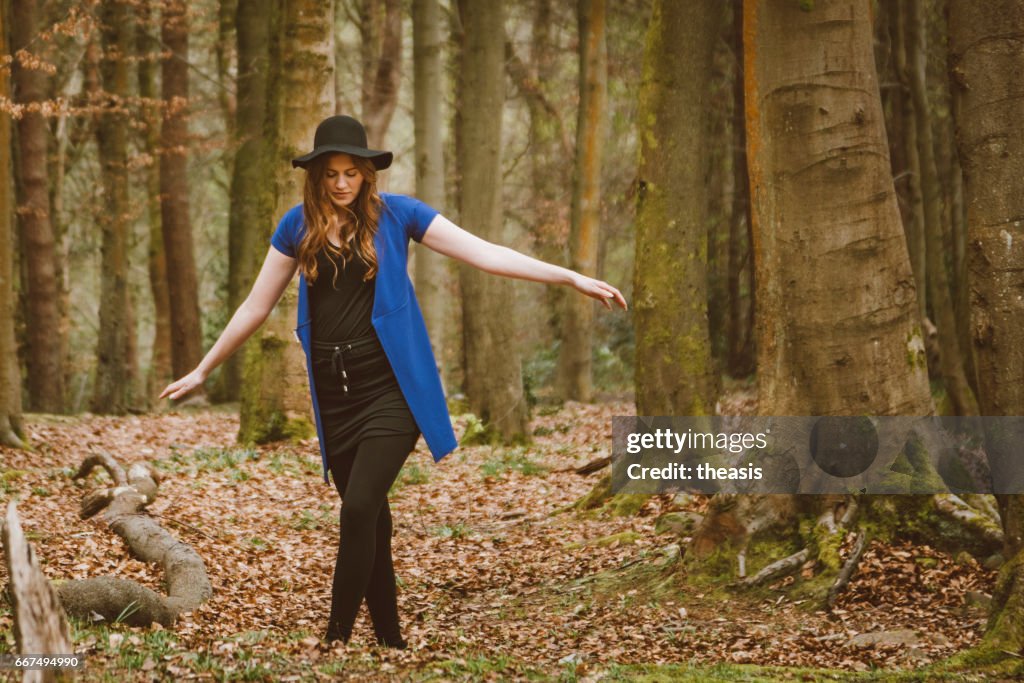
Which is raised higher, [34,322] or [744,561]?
[34,322]

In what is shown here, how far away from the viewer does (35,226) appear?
17047mm

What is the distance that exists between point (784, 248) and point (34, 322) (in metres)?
14.6

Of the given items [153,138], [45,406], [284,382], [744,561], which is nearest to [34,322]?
[45,406]

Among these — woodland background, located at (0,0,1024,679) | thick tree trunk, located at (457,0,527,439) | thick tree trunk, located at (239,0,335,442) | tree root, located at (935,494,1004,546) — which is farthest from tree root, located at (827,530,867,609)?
thick tree trunk, located at (457,0,527,439)

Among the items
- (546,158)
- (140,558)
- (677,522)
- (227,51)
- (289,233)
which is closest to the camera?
(289,233)

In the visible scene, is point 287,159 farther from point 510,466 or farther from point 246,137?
point 246,137

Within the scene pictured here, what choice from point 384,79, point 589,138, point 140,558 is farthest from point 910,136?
point 140,558

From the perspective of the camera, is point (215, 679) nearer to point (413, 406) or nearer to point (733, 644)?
point (413, 406)

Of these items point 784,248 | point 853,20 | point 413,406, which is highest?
point 853,20

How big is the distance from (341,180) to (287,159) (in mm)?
7820

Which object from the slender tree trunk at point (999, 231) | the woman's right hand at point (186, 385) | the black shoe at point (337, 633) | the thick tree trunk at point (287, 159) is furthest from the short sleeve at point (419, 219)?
the thick tree trunk at point (287, 159)

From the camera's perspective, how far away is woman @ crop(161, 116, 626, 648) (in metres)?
4.83

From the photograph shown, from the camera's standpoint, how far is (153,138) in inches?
848

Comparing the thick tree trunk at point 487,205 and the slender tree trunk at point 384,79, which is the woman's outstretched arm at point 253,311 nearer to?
the thick tree trunk at point 487,205
